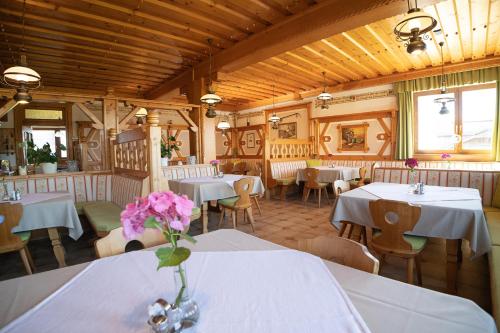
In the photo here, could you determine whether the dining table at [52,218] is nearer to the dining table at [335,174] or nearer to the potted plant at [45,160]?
the potted plant at [45,160]

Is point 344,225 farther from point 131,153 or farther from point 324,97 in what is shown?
point 324,97

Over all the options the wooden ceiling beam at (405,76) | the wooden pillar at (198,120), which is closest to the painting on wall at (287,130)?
the wooden ceiling beam at (405,76)

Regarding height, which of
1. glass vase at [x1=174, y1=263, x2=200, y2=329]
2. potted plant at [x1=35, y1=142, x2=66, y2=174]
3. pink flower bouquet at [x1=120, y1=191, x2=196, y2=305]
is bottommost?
glass vase at [x1=174, y1=263, x2=200, y2=329]

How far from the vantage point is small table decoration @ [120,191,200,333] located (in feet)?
2.46

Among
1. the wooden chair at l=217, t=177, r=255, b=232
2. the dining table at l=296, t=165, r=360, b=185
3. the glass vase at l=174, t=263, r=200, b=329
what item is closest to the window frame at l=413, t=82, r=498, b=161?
the dining table at l=296, t=165, r=360, b=185

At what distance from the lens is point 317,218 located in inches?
194

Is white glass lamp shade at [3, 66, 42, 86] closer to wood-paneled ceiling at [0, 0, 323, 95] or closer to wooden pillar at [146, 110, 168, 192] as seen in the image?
wood-paneled ceiling at [0, 0, 323, 95]

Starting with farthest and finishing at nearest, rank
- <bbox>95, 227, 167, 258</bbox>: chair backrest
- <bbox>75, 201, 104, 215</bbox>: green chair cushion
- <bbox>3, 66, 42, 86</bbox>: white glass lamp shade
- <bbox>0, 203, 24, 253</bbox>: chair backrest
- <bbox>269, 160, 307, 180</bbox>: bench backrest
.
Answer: <bbox>269, 160, 307, 180</bbox>: bench backrest < <bbox>75, 201, 104, 215</bbox>: green chair cushion < <bbox>3, 66, 42, 86</bbox>: white glass lamp shade < <bbox>0, 203, 24, 253</bbox>: chair backrest < <bbox>95, 227, 167, 258</bbox>: chair backrest

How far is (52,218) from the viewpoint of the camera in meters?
2.84

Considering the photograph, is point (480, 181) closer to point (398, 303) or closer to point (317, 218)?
point (317, 218)

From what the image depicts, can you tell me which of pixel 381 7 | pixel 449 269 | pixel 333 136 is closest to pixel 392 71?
pixel 333 136

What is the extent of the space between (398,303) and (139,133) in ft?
10.8

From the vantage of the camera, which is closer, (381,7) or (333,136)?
(381,7)

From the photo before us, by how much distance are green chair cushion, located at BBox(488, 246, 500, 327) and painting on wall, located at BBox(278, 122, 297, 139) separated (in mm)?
7368
